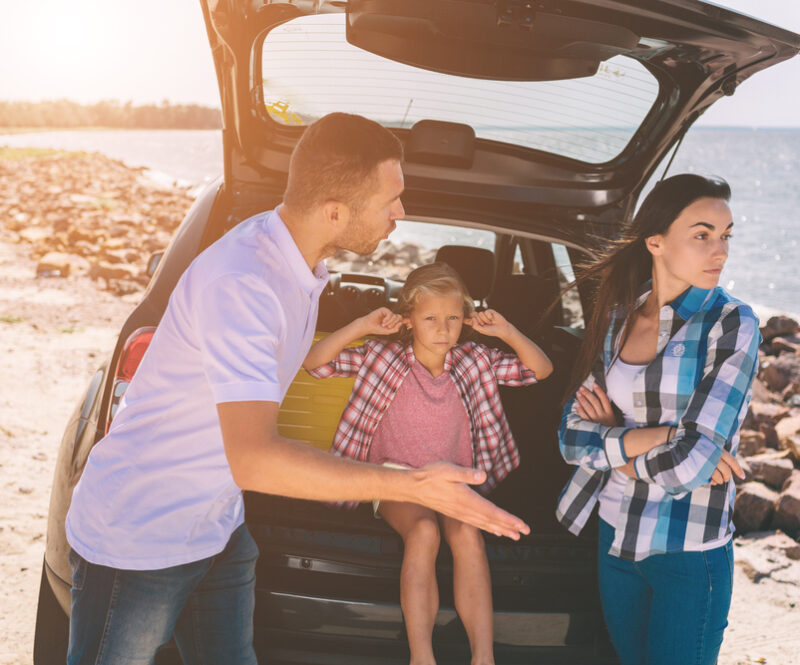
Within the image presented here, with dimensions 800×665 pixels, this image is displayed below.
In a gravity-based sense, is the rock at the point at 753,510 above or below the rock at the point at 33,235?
above

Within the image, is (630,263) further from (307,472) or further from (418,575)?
(307,472)

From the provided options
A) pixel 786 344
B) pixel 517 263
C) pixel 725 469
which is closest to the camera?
pixel 725 469

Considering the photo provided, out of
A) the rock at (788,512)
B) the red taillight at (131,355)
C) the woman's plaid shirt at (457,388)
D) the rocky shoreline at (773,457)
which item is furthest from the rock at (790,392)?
the red taillight at (131,355)

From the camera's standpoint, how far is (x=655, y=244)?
6.36 feet

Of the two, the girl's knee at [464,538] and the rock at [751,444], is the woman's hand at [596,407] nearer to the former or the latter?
the girl's knee at [464,538]

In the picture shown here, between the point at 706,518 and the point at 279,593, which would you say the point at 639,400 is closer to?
the point at 706,518

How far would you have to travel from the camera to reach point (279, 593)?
1.93m

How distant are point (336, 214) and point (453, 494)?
0.62m

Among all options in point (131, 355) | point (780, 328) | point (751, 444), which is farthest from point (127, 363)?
point (780, 328)

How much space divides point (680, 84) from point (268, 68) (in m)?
1.38

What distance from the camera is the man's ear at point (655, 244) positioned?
192cm

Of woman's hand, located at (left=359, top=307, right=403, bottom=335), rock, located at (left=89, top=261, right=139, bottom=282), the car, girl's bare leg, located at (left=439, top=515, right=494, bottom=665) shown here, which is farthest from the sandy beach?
woman's hand, located at (left=359, top=307, right=403, bottom=335)

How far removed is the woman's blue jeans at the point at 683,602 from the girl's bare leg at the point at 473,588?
1.26ft

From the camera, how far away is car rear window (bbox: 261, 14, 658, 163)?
247cm
